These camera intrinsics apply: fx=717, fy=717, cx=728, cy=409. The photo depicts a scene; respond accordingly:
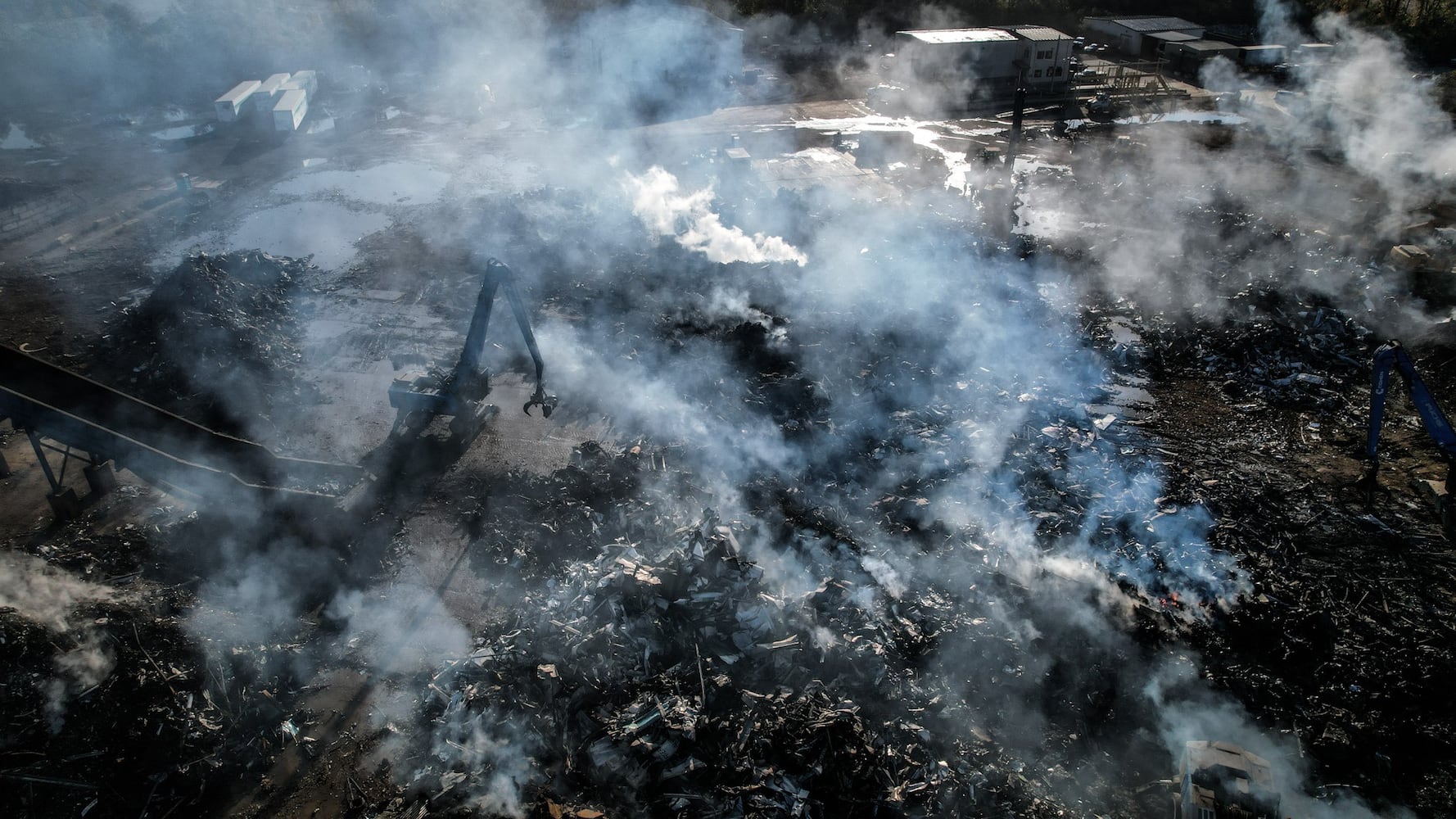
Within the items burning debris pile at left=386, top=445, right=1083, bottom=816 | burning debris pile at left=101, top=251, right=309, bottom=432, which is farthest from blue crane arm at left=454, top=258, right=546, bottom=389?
burning debris pile at left=386, top=445, right=1083, bottom=816

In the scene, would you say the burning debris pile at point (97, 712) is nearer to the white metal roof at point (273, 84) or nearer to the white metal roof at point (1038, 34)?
the white metal roof at point (273, 84)

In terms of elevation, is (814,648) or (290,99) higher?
(290,99)

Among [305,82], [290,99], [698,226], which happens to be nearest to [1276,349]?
[698,226]


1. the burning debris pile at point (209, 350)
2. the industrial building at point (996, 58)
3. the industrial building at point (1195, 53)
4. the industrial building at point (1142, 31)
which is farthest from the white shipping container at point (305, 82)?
the industrial building at point (1195, 53)

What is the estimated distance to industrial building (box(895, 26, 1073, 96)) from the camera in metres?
27.7

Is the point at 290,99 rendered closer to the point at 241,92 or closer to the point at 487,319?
the point at 241,92

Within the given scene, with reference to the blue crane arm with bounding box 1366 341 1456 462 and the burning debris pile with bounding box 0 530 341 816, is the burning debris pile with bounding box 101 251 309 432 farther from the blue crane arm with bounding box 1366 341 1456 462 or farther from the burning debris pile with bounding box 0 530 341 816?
the blue crane arm with bounding box 1366 341 1456 462

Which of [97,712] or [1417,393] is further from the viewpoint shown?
[1417,393]

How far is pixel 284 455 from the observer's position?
37.1 ft

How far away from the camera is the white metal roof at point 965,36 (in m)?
27.9

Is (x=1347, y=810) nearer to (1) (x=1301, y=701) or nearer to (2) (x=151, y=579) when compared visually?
(1) (x=1301, y=701)

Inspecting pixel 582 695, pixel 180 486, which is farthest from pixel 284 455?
pixel 582 695

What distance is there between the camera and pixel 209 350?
12.9 meters

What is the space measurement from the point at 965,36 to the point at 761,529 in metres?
26.9
